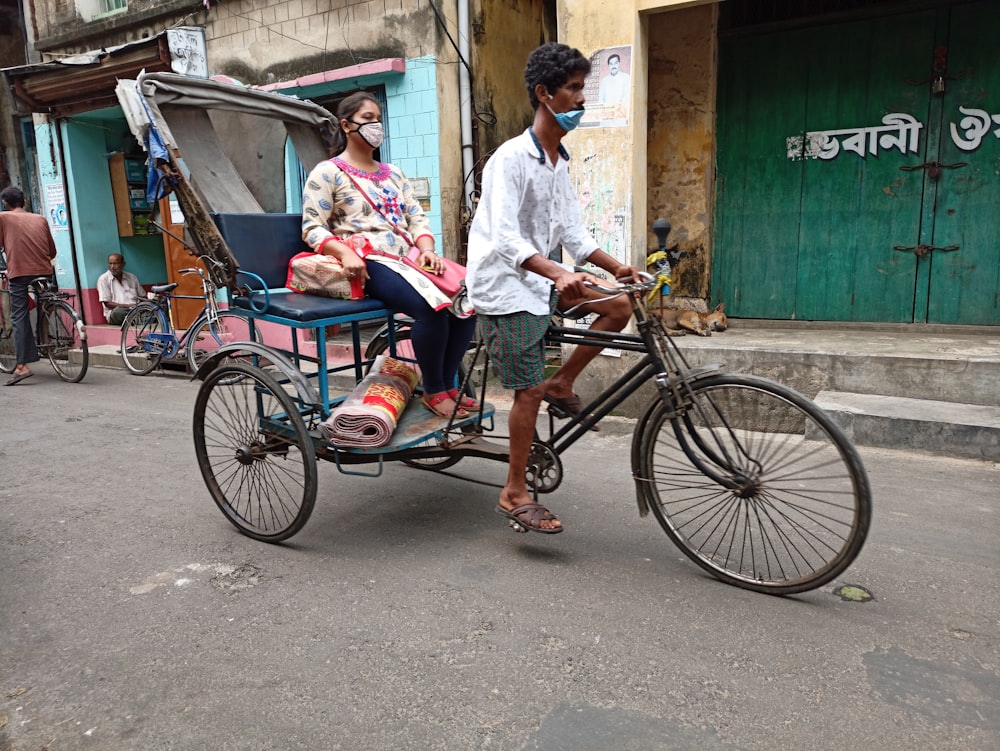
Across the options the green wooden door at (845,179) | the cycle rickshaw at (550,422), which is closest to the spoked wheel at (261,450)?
the cycle rickshaw at (550,422)

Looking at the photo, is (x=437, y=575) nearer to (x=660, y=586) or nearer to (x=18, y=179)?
(x=660, y=586)

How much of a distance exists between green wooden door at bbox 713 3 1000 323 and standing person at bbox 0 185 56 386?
698 centimetres

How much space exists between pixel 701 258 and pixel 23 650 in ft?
19.2

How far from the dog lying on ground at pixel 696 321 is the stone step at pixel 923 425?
158 centimetres

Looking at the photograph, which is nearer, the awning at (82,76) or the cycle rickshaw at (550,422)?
the cycle rickshaw at (550,422)

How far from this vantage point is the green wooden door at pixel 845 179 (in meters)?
5.84

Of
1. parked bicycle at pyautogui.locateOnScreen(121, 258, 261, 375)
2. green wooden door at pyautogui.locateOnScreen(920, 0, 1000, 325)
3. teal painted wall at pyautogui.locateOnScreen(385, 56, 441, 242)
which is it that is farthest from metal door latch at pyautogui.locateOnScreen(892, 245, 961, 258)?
parked bicycle at pyautogui.locateOnScreen(121, 258, 261, 375)

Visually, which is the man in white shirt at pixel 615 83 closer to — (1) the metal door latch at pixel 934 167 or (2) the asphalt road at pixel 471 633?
(1) the metal door latch at pixel 934 167

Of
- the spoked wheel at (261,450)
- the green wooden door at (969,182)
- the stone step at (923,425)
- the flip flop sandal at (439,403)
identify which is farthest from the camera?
the green wooden door at (969,182)

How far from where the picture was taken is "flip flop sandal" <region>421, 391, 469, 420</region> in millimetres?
3465

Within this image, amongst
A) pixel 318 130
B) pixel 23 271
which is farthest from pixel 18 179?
pixel 318 130

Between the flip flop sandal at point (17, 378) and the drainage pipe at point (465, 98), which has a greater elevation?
the drainage pipe at point (465, 98)

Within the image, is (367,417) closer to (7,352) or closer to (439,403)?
(439,403)

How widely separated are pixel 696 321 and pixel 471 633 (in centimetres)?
438
